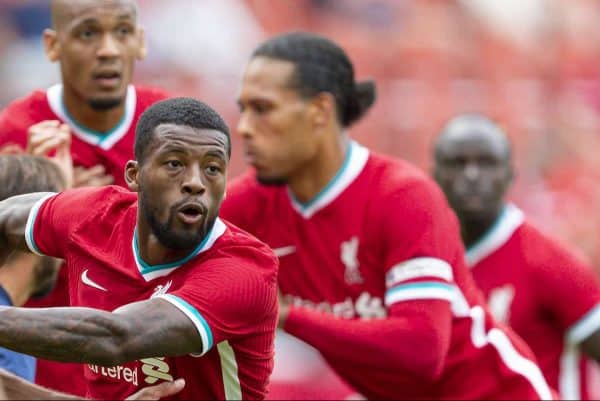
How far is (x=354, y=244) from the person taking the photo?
14.8 ft

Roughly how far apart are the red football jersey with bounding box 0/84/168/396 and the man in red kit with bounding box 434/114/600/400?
5.46 ft

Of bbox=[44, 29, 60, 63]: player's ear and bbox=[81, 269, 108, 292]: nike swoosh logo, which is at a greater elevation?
bbox=[44, 29, 60, 63]: player's ear

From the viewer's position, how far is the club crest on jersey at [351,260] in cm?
453

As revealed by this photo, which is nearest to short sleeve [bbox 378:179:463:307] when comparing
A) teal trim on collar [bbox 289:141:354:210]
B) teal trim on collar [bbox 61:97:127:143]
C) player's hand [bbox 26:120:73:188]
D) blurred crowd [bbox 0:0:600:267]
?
teal trim on collar [bbox 289:141:354:210]

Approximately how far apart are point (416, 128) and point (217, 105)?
5.61ft

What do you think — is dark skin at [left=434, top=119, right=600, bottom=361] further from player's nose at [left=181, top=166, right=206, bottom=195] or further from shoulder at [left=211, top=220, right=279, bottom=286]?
player's nose at [left=181, top=166, right=206, bottom=195]

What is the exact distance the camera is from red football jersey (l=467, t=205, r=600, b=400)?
506cm

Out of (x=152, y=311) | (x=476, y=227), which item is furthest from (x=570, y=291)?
(x=152, y=311)

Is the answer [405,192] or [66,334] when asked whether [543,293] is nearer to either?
[405,192]

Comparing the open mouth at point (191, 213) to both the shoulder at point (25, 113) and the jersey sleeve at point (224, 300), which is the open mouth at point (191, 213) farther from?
the shoulder at point (25, 113)

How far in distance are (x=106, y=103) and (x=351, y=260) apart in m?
0.98

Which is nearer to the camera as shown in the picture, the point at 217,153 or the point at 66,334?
the point at 66,334

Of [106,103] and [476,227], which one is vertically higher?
[106,103]

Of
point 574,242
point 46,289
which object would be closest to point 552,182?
point 574,242
